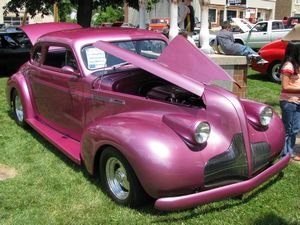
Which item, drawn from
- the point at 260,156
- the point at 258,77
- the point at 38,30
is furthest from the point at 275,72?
the point at 260,156

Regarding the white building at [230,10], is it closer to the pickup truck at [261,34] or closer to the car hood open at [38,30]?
the pickup truck at [261,34]

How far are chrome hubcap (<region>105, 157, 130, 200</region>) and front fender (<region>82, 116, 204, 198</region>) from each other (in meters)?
0.29

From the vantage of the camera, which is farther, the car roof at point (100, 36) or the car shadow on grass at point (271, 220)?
the car roof at point (100, 36)

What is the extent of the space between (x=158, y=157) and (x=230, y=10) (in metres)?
49.4

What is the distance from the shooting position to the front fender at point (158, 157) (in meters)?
3.38

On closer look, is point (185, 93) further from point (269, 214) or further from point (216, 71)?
point (269, 214)

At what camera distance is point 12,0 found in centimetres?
1697

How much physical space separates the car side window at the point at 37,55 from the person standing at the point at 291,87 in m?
3.47

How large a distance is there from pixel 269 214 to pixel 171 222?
0.92 meters

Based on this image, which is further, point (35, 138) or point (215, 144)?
point (35, 138)

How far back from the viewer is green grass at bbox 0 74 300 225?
3754 millimetres

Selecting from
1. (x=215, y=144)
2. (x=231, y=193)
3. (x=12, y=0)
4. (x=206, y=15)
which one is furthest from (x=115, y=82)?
(x=12, y=0)

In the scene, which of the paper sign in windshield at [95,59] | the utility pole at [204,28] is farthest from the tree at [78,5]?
the paper sign in windshield at [95,59]

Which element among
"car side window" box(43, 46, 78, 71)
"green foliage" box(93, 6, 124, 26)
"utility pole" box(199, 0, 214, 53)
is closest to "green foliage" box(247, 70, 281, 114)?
"utility pole" box(199, 0, 214, 53)
